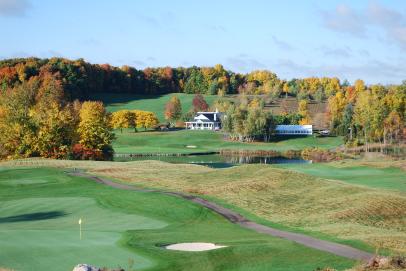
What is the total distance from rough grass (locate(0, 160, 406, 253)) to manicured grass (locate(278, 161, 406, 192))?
1078 cm

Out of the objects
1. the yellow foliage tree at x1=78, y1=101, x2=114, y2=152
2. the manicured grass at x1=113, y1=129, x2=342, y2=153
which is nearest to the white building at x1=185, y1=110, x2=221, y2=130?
the manicured grass at x1=113, y1=129, x2=342, y2=153

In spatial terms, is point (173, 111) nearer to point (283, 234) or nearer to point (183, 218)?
point (183, 218)

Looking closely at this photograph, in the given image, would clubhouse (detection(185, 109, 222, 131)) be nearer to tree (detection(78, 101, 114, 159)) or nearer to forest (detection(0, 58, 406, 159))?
forest (detection(0, 58, 406, 159))

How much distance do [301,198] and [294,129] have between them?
394 ft

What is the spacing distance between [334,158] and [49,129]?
5078 centimetres

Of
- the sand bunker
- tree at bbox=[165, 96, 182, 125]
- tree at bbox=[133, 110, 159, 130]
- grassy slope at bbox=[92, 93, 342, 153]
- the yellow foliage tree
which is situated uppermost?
tree at bbox=[165, 96, 182, 125]

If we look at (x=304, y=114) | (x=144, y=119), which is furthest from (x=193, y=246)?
→ (x=304, y=114)

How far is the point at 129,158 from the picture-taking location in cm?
11712

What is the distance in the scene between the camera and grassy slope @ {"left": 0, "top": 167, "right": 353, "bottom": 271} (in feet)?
91.8

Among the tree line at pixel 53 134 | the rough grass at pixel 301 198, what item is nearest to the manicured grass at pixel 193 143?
the tree line at pixel 53 134

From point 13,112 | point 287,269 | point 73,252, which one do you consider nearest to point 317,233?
point 287,269

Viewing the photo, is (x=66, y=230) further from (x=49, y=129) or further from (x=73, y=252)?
(x=49, y=129)

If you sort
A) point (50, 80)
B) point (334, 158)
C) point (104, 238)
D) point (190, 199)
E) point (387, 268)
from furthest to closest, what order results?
point (50, 80) < point (334, 158) < point (190, 199) < point (104, 238) < point (387, 268)

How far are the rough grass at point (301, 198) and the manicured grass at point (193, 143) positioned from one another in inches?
2678
